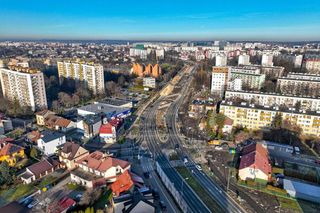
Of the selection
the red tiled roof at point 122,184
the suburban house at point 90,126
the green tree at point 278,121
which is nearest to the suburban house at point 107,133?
the suburban house at point 90,126

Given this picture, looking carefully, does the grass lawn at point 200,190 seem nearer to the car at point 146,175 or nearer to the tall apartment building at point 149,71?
the car at point 146,175

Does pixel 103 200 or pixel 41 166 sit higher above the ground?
pixel 41 166

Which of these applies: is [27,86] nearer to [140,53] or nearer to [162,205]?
[162,205]

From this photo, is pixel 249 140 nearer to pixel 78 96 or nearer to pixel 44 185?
pixel 44 185

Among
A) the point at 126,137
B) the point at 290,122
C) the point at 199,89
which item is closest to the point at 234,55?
the point at 199,89

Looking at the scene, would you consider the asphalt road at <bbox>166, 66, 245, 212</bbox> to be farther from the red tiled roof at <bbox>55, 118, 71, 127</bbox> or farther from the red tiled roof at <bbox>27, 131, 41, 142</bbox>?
the red tiled roof at <bbox>27, 131, 41, 142</bbox>

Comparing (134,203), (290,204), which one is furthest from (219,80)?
(134,203)
